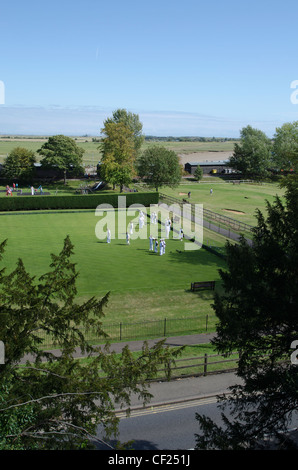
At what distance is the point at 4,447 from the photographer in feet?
23.1

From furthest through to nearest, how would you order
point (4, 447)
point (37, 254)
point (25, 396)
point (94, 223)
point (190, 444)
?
1. point (94, 223)
2. point (37, 254)
3. point (190, 444)
4. point (25, 396)
5. point (4, 447)

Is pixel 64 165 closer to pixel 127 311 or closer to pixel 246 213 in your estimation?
pixel 246 213

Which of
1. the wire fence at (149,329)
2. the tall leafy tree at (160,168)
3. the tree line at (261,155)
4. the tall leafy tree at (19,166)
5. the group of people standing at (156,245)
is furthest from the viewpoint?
the tree line at (261,155)

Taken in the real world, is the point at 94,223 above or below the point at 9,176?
below

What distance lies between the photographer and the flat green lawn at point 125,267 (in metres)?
22.3

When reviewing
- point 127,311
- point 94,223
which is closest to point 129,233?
point 94,223

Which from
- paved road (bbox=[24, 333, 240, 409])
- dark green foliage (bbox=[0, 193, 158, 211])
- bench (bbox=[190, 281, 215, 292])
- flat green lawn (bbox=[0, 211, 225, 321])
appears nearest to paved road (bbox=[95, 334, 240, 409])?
paved road (bbox=[24, 333, 240, 409])

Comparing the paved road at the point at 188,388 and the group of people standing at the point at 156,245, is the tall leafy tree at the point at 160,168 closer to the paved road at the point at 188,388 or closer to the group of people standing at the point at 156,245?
the group of people standing at the point at 156,245

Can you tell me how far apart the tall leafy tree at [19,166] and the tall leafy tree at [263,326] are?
6336 centimetres

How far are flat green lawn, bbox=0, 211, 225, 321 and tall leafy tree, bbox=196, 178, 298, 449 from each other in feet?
34.9

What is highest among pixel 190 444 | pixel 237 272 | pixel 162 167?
pixel 162 167

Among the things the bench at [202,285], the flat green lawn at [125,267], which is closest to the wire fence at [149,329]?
the flat green lawn at [125,267]

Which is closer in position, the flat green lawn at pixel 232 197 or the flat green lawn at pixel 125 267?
the flat green lawn at pixel 125 267
